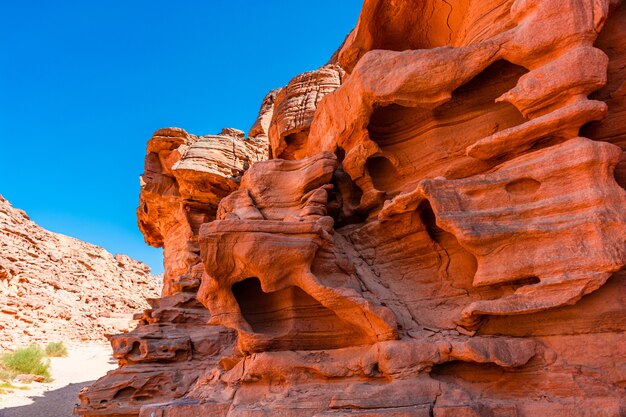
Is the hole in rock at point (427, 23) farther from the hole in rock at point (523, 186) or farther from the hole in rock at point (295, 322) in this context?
the hole in rock at point (295, 322)

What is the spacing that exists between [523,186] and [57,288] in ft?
93.2

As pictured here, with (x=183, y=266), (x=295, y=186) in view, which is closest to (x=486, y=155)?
(x=295, y=186)

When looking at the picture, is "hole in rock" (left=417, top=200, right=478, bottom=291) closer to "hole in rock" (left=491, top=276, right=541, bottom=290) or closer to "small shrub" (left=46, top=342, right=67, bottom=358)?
"hole in rock" (left=491, top=276, right=541, bottom=290)

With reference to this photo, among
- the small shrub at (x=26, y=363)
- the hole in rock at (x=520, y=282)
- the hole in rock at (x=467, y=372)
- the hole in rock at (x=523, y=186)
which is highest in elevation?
the small shrub at (x=26, y=363)

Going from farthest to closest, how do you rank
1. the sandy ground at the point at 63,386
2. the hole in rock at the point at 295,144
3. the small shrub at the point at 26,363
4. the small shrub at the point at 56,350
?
the small shrub at the point at 56,350 → the small shrub at the point at 26,363 → the sandy ground at the point at 63,386 → the hole in rock at the point at 295,144

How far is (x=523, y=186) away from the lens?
16.6ft

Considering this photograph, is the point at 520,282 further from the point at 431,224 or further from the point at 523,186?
the point at 431,224

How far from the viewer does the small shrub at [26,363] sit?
700 inches

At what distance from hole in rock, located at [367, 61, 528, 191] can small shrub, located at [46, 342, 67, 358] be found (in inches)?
880

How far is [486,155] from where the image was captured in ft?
18.0

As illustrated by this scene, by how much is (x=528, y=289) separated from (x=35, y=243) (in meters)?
31.2

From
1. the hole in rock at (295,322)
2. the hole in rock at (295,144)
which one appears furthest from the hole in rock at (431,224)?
the hole in rock at (295,144)

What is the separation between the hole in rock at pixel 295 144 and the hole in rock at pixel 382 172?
14.0 ft

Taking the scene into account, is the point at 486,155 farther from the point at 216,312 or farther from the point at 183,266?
the point at 183,266
